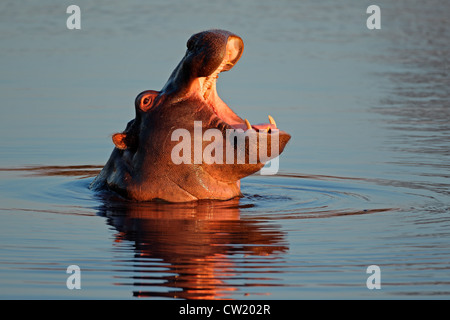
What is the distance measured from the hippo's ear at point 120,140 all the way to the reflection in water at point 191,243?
0.59 meters

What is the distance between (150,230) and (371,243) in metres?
1.96

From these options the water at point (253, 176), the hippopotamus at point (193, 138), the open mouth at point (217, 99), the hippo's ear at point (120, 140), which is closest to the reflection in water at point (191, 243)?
the water at point (253, 176)

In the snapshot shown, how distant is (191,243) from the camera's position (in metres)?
9.18

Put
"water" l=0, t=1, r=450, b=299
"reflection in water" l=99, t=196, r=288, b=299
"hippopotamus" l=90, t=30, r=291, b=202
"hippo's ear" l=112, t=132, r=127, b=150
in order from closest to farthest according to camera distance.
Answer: "reflection in water" l=99, t=196, r=288, b=299, "water" l=0, t=1, r=450, b=299, "hippopotamus" l=90, t=30, r=291, b=202, "hippo's ear" l=112, t=132, r=127, b=150

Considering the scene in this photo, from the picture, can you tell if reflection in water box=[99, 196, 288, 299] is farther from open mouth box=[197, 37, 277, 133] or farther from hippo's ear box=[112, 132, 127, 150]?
open mouth box=[197, 37, 277, 133]

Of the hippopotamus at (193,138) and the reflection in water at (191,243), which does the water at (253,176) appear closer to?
the reflection in water at (191,243)

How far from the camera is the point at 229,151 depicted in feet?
34.2

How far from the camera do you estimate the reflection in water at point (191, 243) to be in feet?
25.9

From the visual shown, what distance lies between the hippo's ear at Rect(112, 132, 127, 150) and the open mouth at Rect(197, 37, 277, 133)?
0.90 m

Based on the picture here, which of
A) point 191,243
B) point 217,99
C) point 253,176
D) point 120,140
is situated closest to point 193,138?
point 217,99

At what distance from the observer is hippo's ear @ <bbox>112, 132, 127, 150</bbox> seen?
35.1ft

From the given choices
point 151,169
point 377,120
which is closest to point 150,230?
point 151,169

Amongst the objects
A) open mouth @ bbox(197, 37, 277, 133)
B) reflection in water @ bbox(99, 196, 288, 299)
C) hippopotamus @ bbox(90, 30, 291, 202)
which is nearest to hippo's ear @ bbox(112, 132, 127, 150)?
hippopotamus @ bbox(90, 30, 291, 202)
